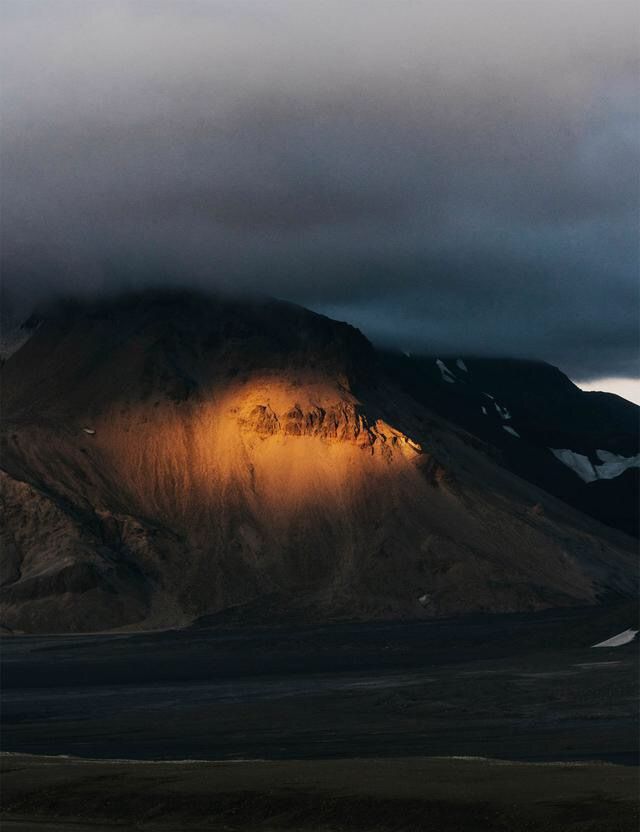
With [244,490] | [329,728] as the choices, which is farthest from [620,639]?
[244,490]

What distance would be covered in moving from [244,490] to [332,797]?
389 feet

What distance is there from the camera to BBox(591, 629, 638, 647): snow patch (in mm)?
96331

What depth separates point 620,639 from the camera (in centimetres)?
9794

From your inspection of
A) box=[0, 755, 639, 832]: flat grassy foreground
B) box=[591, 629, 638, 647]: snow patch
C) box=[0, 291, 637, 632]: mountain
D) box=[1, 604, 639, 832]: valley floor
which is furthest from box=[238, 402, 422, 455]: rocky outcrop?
box=[0, 755, 639, 832]: flat grassy foreground

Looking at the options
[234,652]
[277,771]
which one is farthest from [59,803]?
[234,652]

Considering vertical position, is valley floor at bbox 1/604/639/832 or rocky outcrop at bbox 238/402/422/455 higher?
rocky outcrop at bbox 238/402/422/455

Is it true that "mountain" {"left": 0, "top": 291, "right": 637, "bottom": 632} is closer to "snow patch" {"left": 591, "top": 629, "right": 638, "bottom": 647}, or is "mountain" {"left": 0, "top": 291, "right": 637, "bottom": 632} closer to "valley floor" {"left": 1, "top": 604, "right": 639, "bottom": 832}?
"valley floor" {"left": 1, "top": 604, "right": 639, "bottom": 832}

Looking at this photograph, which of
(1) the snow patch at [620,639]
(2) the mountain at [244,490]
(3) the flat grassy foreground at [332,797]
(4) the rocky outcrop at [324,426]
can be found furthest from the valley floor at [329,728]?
(4) the rocky outcrop at [324,426]

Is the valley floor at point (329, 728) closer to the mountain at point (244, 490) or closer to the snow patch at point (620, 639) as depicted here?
the snow patch at point (620, 639)

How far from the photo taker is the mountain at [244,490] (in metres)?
138

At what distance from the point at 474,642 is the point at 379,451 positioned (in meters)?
55.6

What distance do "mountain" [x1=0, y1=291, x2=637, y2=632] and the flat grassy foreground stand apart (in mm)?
87936

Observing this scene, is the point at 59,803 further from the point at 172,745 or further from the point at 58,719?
the point at 58,719

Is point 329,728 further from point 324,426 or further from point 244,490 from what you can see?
point 324,426
